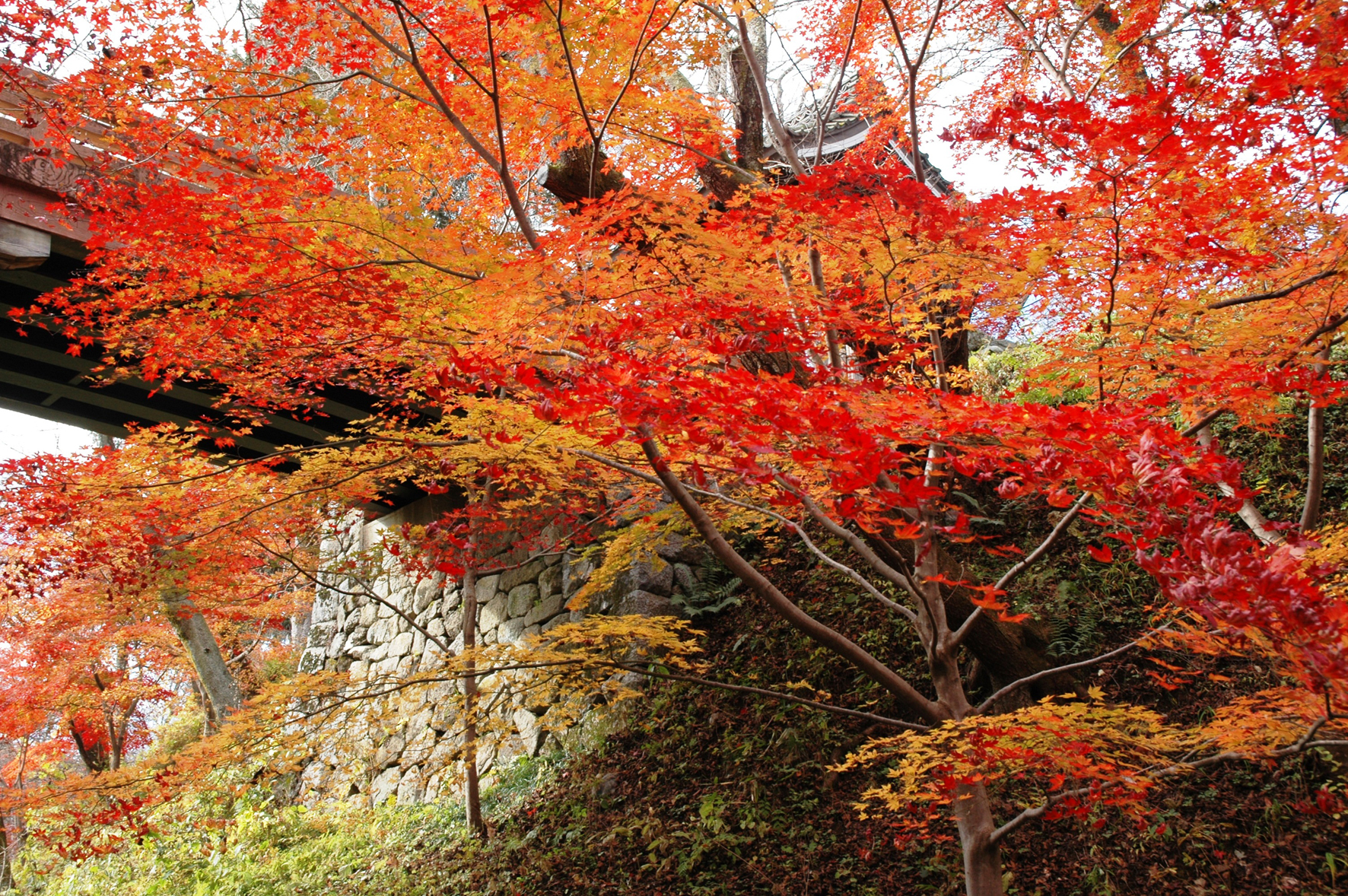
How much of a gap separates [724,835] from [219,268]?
4.94 m

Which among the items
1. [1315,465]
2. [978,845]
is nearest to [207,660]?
[978,845]

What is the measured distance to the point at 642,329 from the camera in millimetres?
3670

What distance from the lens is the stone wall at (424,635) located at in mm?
7160

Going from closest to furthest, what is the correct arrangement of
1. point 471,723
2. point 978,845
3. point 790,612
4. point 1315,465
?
1. point 978,845
2. point 790,612
3. point 1315,465
4. point 471,723

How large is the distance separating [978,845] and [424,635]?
18.4 feet

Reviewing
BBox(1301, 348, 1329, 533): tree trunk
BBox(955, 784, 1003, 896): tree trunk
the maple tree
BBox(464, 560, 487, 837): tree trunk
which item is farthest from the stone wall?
BBox(1301, 348, 1329, 533): tree trunk

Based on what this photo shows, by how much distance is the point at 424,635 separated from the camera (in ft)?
24.3

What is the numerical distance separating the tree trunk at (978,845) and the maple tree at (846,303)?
0.6 inches

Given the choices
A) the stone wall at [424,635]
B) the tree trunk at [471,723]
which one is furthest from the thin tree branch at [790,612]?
the stone wall at [424,635]

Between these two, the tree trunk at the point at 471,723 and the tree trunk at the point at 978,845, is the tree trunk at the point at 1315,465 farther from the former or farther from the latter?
the tree trunk at the point at 471,723

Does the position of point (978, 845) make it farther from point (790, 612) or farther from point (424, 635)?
point (424, 635)

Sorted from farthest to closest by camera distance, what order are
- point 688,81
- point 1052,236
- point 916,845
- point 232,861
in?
point 688,81 → point 232,861 → point 916,845 → point 1052,236

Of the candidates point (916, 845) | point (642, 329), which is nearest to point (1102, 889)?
point (916, 845)

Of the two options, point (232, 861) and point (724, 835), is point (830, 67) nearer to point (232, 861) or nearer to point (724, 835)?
point (724, 835)
